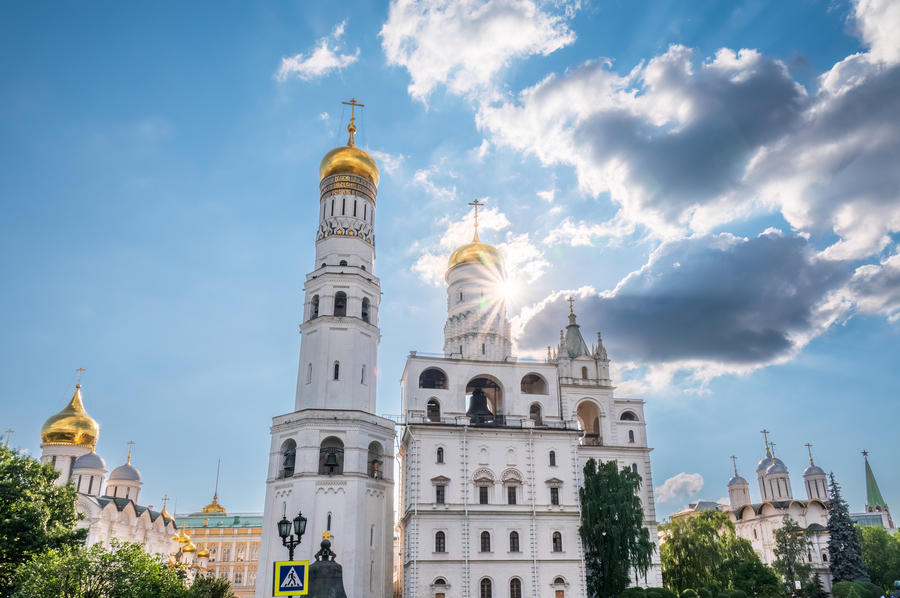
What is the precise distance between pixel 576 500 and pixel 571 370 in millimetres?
9333

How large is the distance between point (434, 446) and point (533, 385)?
9.46 meters

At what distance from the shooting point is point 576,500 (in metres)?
37.4

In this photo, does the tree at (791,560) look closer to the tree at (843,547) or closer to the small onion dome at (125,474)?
the tree at (843,547)

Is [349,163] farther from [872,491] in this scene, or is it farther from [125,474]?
[872,491]

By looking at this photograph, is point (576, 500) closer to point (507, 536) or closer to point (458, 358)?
point (507, 536)

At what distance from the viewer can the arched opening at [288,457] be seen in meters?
37.0

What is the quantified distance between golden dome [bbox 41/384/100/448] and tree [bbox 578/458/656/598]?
38537mm

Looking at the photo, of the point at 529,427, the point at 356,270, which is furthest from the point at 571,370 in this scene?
the point at 356,270

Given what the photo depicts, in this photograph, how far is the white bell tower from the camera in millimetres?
34938

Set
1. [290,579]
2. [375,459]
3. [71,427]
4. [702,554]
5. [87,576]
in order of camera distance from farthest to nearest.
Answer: [71,427] < [702,554] < [375,459] < [87,576] < [290,579]

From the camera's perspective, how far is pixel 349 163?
4388 cm

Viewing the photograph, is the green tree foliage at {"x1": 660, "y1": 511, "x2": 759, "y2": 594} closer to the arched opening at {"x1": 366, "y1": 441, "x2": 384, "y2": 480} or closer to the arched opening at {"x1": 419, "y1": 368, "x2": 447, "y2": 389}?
the arched opening at {"x1": 419, "y1": 368, "x2": 447, "y2": 389}

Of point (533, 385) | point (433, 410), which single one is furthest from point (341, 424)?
point (533, 385)

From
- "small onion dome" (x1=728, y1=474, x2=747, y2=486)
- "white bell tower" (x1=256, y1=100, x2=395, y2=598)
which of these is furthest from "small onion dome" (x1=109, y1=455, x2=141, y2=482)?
"small onion dome" (x1=728, y1=474, x2=747, y2=486)
